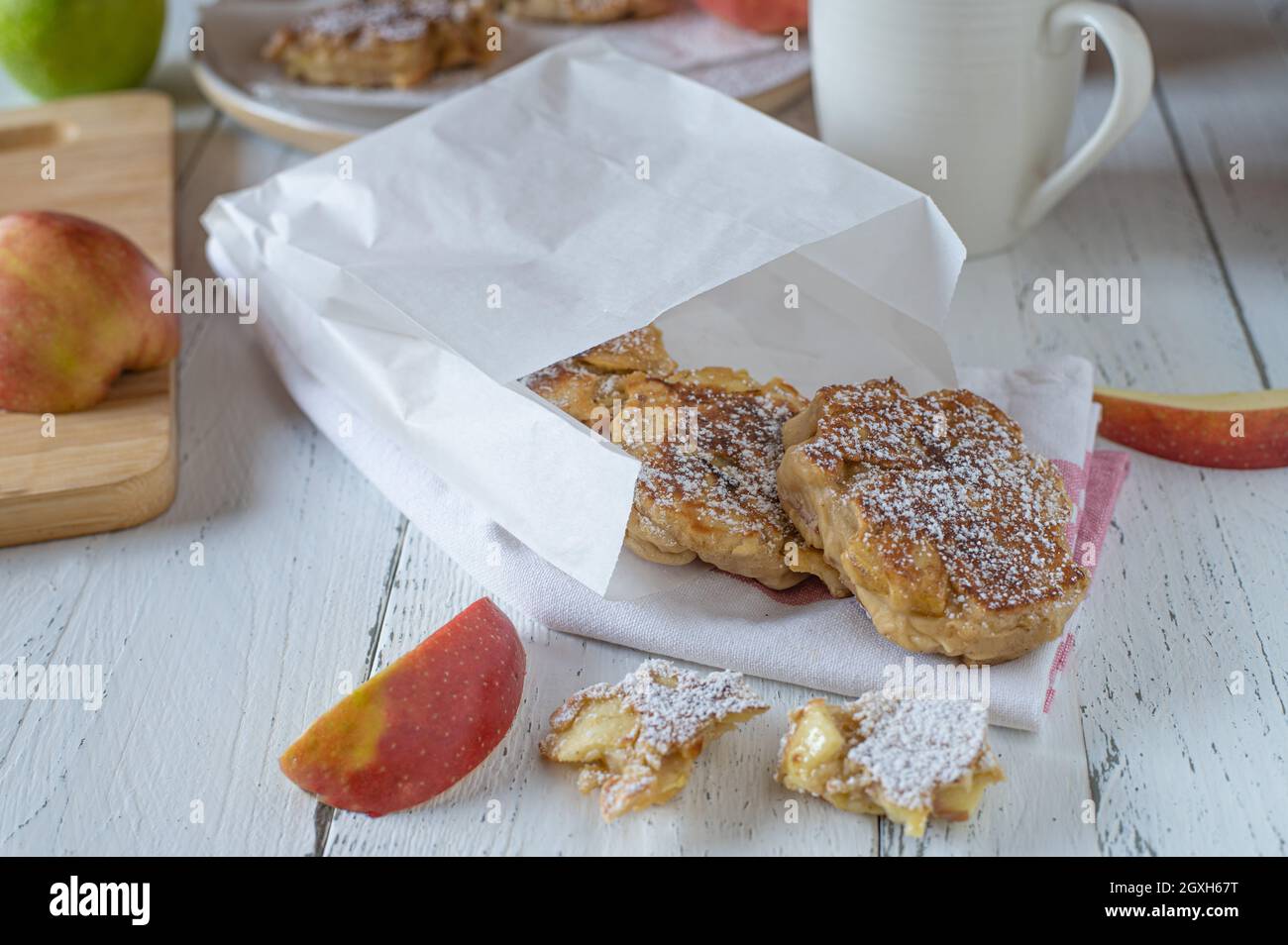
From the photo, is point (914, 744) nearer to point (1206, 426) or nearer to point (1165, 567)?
point (1165, 567)

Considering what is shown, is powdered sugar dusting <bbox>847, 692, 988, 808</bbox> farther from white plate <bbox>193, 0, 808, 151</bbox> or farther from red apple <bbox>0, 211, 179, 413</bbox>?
white plate <bbox>193, 0, 808, 151</bbox>

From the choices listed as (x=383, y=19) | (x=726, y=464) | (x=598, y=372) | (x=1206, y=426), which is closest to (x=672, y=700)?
(x=726, y=464)

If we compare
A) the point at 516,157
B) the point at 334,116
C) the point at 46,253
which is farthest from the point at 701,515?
the point at 334,116

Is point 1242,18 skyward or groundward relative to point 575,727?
skyward

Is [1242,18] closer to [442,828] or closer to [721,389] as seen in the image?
[721,389]

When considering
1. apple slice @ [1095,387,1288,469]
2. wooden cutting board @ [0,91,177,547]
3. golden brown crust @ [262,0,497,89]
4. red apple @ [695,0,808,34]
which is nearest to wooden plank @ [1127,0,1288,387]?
apple slice @ [1095,387,1288,469]

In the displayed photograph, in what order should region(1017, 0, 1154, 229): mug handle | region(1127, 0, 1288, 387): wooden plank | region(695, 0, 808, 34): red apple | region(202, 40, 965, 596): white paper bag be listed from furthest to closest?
1. region(695, 0, 808, 34): red apple
2. region(1127, 0, 1288, 387): wooden plank
3. region(1017, 0, 1154, 229): mug handle
4. region(202, 40, 965, 596): white paper bag
